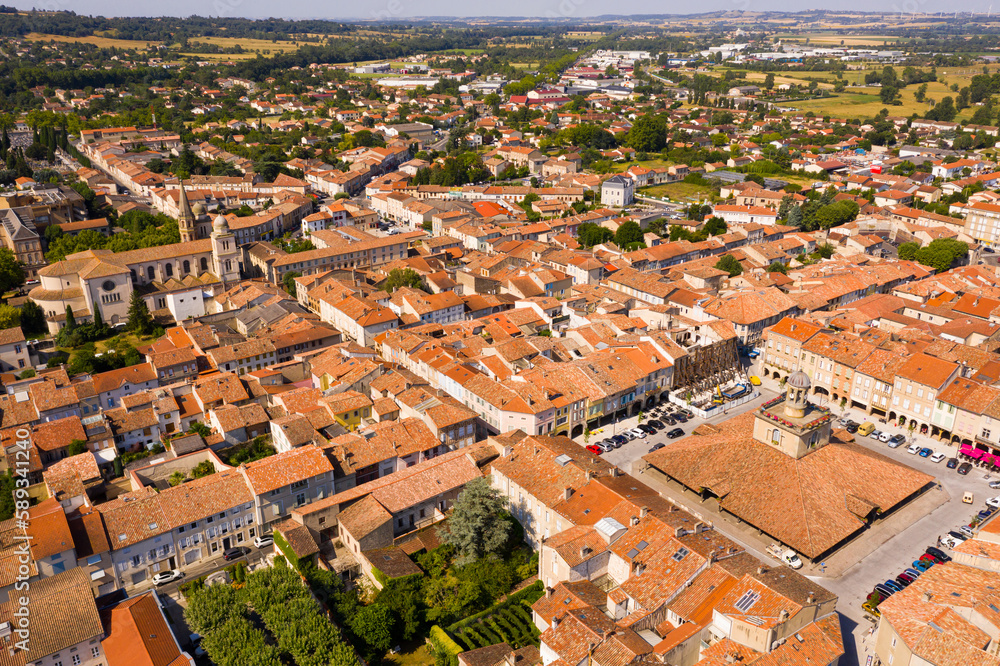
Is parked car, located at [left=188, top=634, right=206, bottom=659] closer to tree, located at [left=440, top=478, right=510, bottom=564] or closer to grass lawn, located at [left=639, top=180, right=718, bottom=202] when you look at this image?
tree, located at [left=440, top=478, right=510, bottom=564]

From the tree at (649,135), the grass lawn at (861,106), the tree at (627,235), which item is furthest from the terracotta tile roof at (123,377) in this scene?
the grass lawn at (861,106)

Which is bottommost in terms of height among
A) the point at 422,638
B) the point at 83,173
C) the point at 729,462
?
the point at 422,638

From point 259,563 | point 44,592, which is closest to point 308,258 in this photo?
point 259,563

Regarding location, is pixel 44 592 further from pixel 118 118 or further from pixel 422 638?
pixel 118 118

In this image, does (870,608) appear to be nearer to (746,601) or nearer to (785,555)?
(785,555)

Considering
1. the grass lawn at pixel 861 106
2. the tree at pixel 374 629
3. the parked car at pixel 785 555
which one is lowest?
the parked car at pixel 785 555

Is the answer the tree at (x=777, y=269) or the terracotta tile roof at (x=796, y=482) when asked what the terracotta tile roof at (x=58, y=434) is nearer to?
the terracotta tile roof at (x=796, y=482)

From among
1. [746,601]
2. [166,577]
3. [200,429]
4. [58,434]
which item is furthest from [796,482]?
[58,434]
